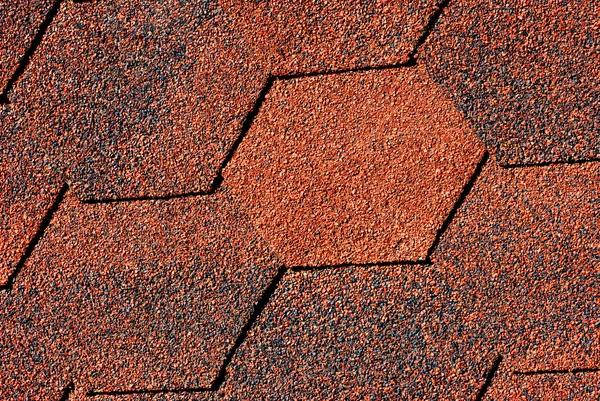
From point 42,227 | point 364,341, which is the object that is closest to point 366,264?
point 364,341

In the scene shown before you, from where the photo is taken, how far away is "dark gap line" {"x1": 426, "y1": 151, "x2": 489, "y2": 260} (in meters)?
0.56

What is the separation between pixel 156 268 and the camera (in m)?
0.58

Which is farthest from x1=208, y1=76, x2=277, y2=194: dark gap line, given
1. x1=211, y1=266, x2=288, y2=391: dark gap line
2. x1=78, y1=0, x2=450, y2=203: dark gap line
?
x1=211, y1=266, x2=288, y2=391: dark gap line

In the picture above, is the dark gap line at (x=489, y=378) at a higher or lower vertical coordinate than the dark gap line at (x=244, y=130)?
lower

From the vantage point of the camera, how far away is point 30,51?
591 millimetres

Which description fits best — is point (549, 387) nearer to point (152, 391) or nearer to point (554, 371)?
point (554, 371)

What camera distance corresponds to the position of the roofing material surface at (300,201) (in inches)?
21.8

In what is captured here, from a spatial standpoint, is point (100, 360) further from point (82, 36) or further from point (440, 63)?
point (440, 63)

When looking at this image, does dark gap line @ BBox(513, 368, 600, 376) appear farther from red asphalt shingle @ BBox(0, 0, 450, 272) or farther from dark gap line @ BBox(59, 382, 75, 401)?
dark gap line @ BBox(59, 382, 75, 401)

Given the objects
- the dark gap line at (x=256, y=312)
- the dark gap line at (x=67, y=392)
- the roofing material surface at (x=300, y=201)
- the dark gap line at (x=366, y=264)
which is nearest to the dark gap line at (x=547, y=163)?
the roofing material surface at (x=300, y=201)

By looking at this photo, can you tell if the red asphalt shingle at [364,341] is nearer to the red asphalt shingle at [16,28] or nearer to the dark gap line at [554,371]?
the dark gap line at [554,371]

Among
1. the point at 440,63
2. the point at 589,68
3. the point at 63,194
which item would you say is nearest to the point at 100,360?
the point at 63,194

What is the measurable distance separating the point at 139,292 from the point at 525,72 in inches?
16.0

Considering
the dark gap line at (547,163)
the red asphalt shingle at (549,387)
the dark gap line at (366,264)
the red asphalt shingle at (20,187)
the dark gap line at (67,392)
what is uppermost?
the red asphalt shingle at (20,187)
